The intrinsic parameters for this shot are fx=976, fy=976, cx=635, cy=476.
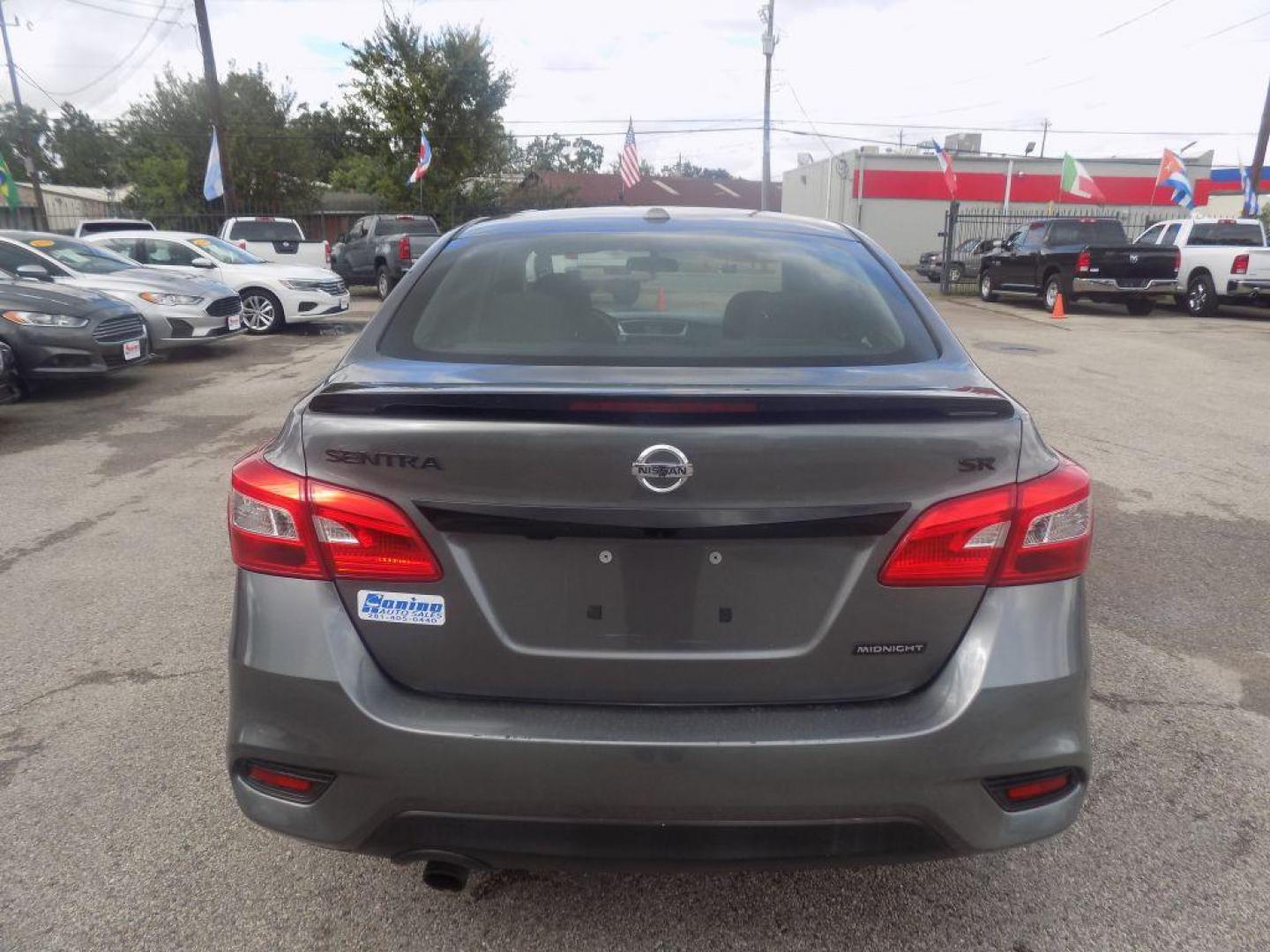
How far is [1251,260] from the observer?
58.9 ft

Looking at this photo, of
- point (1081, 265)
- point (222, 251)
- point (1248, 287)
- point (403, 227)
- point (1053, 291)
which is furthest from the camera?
point (403, 227)

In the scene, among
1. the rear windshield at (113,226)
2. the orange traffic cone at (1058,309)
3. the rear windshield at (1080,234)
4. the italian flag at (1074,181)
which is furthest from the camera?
the italian flag at (1074,181)

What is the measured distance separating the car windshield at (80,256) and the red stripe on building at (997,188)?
106ft

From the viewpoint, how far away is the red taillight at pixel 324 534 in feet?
6.46

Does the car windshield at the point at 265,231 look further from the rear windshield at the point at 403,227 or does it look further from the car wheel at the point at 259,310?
the car wheel at the point at 259,310

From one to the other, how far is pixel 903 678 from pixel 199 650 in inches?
122

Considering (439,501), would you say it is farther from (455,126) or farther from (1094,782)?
(455,126)

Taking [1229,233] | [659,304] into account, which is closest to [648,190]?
[1229,233]

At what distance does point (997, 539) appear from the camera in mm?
1976

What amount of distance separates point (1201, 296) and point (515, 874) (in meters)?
20.7

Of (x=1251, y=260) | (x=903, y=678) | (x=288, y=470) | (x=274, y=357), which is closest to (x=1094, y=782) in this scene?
(x=903, y=678)

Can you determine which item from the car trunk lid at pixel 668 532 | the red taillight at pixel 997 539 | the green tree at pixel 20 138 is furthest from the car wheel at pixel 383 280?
the green tree at pixel 20 138

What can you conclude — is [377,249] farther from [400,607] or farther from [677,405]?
[677,405]

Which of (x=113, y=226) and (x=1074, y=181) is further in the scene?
(x=1074, y=181)
